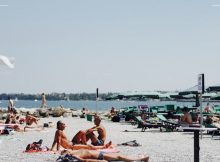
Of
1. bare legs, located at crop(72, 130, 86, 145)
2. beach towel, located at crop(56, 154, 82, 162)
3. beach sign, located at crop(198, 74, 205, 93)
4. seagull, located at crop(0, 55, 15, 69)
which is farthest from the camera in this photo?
beach sign, located at crop(198, 74, 205, 93)

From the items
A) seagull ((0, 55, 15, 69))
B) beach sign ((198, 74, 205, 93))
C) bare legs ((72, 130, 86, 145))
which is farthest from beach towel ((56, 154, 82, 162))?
beach sign ((198, 74, 205, 93))

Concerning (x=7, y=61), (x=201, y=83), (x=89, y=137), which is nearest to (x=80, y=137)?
(x=89, y=137)

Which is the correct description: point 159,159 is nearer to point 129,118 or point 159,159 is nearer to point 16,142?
point 16,142

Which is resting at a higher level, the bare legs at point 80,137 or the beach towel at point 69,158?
the bare legs at point 80,137

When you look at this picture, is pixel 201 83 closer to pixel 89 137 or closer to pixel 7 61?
pixel 89 137

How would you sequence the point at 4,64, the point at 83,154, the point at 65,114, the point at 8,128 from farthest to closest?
the point at 65,114
the point at 8,128
the point at 83,154
the point at 4,64

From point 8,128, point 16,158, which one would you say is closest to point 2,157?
point 16,158

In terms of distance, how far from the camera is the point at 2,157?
1245cm

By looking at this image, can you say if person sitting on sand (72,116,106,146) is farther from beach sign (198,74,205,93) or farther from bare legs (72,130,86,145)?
beach sign (198,74,205,93)

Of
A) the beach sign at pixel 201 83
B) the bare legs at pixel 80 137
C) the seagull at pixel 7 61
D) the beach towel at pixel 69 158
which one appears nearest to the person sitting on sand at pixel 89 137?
the bare legs at pixel 80 137

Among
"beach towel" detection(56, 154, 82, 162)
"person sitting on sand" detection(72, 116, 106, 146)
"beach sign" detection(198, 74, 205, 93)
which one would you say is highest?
"beach sign" detection(198, 74, 205, 93)

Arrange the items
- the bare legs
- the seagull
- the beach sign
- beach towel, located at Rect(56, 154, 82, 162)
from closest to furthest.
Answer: the seagull, beach towel, located at Rect(56, 154, 82, 162), the bare legs, the beach sign

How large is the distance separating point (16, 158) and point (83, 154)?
2.58 m

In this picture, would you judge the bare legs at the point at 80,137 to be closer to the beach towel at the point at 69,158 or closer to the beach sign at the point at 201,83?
the beach towel at the point at 69,158
